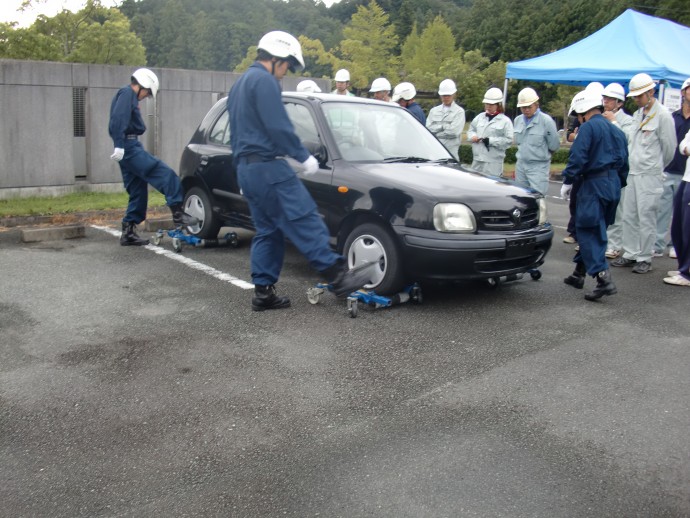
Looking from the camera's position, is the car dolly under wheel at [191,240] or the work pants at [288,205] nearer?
the work pants at [288,205]

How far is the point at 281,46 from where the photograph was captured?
5285mm

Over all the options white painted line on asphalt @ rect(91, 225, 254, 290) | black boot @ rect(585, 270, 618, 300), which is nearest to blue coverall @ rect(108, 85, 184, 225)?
white painted line on asphalt @ rect(91, 225, 254, 290)

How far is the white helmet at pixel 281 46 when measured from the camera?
5262 mm

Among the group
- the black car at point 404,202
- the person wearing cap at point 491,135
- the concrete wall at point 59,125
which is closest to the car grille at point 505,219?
the black car at point 404,202

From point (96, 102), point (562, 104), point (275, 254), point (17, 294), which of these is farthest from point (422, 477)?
point (562, 104)

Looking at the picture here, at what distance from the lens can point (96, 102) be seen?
10.8 m

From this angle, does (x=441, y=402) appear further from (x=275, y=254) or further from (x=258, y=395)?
(x=275, y=254)

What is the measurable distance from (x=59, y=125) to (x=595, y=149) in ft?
25.8

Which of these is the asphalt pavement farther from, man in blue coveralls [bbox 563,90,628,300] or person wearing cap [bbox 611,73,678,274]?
person wearing cap [bbox 611,73,678,274]

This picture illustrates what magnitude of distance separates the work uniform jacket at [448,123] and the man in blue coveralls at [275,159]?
510cm

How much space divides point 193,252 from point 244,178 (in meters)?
2.52

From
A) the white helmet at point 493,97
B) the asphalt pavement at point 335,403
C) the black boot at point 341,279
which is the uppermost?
the white helmet at point 493,97

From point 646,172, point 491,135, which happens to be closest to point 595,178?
point 646,172

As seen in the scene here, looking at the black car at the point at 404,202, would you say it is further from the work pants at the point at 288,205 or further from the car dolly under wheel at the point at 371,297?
the work pants at the point at 288,205
